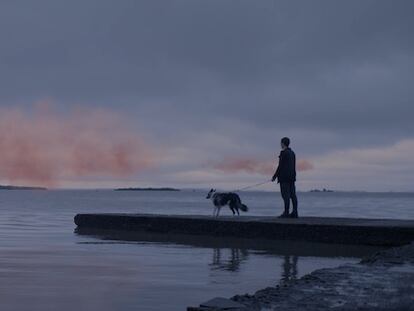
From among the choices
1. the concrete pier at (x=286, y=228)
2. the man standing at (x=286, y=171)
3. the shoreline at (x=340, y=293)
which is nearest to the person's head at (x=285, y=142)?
the man standing at (x=286, y=171)

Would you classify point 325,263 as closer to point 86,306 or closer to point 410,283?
point 410,283

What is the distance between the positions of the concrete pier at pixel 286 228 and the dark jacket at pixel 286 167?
38.7 inches

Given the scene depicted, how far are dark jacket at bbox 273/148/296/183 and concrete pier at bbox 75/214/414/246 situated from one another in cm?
98

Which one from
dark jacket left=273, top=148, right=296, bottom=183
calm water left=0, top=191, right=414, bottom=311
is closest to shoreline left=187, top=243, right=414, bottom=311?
calm water left=0, top=191, right=414, bottom=311

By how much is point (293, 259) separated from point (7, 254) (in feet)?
16.7

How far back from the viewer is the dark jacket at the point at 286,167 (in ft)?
50.7

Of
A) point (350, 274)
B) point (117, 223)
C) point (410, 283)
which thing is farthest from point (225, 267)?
point (117, 223)

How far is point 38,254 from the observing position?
12.5m

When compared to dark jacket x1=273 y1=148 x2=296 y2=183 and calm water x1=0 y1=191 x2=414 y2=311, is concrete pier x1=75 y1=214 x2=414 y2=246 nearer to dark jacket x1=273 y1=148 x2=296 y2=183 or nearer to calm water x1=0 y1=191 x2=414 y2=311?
calm water x1=0 y1=191 x2=414 y2=311

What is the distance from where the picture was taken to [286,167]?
608 inches

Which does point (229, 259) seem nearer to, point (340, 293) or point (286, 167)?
point (286, 167)

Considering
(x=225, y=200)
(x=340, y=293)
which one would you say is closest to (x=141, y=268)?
(x=340, y=293)

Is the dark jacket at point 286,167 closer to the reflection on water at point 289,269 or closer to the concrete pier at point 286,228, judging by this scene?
the concrete pier at point 286,228

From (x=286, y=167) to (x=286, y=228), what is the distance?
1.36 metres
